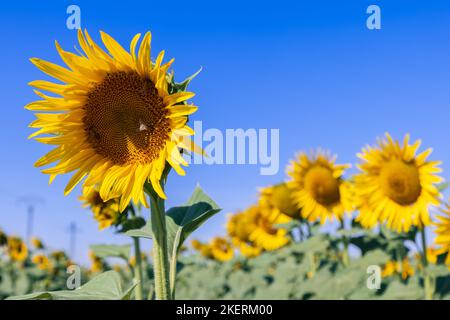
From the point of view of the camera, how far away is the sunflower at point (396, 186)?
13.3 ft

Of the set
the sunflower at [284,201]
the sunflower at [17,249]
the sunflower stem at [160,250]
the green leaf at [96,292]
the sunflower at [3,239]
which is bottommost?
the sunflower at [17,249]

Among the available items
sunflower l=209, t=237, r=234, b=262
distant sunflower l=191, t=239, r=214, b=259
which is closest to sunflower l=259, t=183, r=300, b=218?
sunflower l=209, t=237, r=234, b=262

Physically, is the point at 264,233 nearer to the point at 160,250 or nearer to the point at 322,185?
the point at 322,185

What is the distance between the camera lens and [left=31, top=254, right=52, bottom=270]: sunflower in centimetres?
980

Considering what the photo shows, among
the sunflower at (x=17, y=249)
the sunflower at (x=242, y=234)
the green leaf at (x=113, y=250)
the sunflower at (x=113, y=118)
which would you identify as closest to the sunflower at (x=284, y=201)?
the sunflower at (x=242, y=234)

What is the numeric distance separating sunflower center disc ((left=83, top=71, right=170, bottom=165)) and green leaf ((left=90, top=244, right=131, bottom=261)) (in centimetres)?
161

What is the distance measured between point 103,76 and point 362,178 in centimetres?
297

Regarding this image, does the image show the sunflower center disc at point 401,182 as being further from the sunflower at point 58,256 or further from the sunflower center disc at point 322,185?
the sunflower at point 58,256

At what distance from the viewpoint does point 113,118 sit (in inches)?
81.4

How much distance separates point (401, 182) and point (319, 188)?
1125 millimetres

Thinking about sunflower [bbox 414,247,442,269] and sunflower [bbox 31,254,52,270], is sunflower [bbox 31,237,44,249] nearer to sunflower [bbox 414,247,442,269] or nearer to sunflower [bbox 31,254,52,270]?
sunflower [bbox 31,254,52,270]

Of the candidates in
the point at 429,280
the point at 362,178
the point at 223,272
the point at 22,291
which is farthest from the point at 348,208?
the point at 22,291
